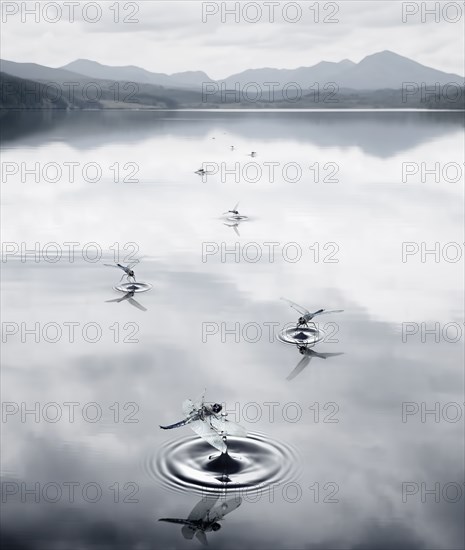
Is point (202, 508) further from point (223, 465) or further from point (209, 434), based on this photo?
point (209, 434)

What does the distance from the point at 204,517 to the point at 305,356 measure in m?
16.1

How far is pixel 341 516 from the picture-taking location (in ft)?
82.2

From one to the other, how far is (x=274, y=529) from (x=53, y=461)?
987 cm

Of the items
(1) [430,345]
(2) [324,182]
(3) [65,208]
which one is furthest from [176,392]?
(2) [324,182]

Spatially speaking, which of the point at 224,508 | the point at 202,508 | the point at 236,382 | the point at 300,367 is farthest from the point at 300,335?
the point at 202,508

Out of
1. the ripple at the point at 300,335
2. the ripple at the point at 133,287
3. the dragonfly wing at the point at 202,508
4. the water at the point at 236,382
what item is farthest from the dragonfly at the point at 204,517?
the ripple at the point at 133,287

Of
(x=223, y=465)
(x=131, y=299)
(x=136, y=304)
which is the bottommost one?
(x=223, y=465)

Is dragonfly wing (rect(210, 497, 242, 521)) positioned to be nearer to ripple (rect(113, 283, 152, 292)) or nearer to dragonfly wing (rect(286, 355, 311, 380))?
dragonfly wing (rect(286, 355, 311, 380))

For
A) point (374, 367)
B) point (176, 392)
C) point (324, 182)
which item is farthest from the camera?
point (324, 182)

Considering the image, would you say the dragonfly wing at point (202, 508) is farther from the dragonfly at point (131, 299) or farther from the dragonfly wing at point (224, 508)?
the dragonfly at point (131, 299)

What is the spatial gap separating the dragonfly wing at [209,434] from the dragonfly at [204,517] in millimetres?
2036

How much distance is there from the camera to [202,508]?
24.8 m

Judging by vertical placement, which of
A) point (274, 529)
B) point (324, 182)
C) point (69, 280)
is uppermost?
point (324, 182)

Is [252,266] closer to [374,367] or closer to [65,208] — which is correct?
[374,367]
